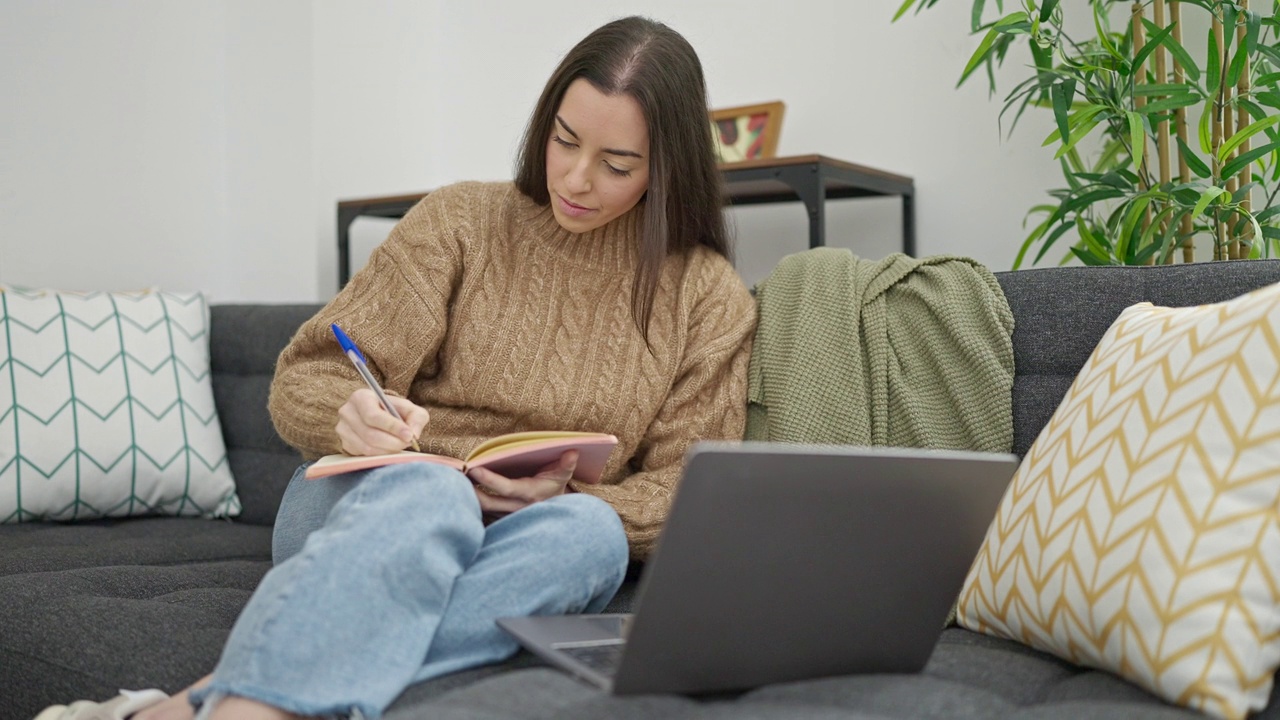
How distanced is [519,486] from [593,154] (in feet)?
1.51

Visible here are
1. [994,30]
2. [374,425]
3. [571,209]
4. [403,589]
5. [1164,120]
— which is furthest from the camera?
[1164,120]

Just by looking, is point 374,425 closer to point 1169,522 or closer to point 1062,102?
point 1169,522

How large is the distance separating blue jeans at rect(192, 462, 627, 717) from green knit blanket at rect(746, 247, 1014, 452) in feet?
1.31

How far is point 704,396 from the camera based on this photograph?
5.12 ft

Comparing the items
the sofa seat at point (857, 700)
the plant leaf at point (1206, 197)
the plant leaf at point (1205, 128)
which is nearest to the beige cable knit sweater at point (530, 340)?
the sofa seat at point (857, 700)

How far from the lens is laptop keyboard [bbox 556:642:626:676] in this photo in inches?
36.4

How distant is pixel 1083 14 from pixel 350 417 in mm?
1617

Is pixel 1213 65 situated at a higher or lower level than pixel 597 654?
higher

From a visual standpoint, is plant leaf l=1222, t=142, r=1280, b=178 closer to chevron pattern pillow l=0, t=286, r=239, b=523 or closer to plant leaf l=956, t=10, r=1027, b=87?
plant leaf l=956, t=10, r=1027, b=87

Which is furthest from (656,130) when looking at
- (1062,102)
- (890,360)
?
(1062,102)

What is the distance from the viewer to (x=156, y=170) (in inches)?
106

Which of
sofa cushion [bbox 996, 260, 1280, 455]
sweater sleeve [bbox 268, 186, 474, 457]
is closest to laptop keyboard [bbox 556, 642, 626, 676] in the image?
sweater sleeve [bbox 268, 186, 474, 457]

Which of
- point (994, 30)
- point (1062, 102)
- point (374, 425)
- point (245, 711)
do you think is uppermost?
point (994, 30)

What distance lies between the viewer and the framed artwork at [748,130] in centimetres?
247
